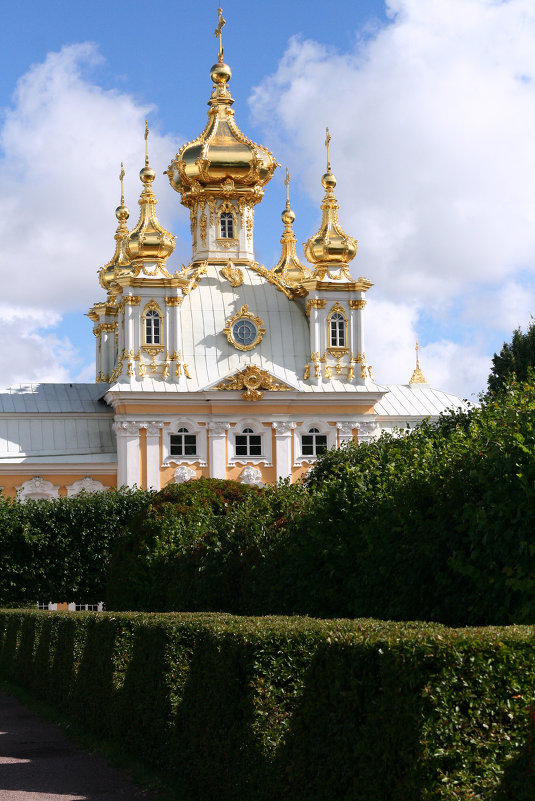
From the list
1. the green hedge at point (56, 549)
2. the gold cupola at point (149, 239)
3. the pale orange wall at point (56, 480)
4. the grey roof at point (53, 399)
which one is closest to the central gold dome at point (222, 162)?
the gold cupola at point (149, 239)

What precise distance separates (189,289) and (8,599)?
23497 millimetres

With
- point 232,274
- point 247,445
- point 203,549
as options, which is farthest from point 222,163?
point 203,549

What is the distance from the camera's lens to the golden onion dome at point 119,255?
65312 millimetres

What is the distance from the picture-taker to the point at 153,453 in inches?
2114

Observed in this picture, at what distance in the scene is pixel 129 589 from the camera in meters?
29.8

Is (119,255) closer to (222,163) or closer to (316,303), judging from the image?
(222,163)

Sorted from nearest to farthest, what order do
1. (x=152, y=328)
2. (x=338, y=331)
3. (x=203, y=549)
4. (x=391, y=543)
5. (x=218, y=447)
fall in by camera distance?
(x=391, y=543), (x=203, y=549), (x=218, y=447), (x=152, y=328), (x=338, y=331)

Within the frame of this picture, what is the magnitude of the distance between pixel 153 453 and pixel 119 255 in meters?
16.8

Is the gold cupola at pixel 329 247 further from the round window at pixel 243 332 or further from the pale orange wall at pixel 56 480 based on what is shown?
the pale orange wall at pixel 56 480

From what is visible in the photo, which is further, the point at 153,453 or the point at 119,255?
the point at 119,255

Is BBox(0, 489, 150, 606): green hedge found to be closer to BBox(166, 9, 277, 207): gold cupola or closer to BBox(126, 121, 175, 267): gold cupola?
BBox(126, 121, 175, 267): gold cupola

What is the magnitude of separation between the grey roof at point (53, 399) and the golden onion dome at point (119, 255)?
25.0 feet

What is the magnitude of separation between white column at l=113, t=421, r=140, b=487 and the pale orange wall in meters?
0.79

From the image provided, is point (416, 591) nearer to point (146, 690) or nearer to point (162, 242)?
point (146, 690)
